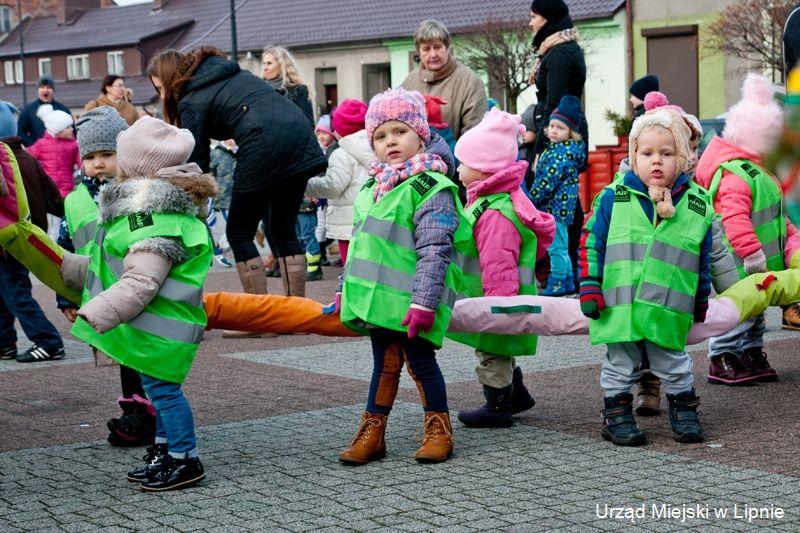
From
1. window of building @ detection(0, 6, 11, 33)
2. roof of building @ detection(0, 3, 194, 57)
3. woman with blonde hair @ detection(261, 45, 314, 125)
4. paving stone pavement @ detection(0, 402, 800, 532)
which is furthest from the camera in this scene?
window of building @ detection(0, 6, 11, 33)

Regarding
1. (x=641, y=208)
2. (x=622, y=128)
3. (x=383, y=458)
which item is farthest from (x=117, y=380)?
(x=622, y=128)

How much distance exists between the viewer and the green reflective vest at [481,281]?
18.4ft

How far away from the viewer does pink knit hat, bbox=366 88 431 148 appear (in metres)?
5.18

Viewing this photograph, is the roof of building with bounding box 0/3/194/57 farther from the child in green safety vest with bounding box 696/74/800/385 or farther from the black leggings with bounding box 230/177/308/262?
the child in green safety vest with bounding box 696/74/800/385

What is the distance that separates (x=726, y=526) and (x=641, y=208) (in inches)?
67.1

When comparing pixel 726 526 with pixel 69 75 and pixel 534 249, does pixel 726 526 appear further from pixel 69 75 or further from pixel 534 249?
pixel 69 75

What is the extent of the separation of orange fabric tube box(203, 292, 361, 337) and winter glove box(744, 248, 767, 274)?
7.06 feet

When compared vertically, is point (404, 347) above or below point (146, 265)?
below

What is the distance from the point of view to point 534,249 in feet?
19.2

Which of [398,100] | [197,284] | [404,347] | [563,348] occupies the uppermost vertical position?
[398,100]

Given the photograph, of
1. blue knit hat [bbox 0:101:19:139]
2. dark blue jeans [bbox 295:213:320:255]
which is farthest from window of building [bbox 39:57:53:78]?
blue knit hat [bbox 0:101:19:139]

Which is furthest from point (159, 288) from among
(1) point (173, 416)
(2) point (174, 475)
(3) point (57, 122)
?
(3) point (57, 122)

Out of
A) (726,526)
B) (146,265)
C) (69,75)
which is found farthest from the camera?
(69,75)

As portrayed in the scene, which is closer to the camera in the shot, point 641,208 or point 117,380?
point 641,208
